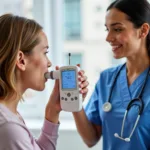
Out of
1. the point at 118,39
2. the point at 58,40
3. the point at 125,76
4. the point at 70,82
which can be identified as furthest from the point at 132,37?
the point at 58,40

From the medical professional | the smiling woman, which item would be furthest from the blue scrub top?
the smiling woman

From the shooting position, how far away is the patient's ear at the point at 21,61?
0.84 metres

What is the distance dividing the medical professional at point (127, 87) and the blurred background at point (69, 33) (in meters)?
0.52

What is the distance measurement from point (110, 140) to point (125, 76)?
0.28m

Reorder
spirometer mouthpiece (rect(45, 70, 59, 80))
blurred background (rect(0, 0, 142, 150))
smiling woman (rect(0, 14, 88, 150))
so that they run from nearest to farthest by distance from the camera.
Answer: smiling woman (rect(0, 14, 88, 150))
spirometer mouthpiece (rect(45, 70, 59, 80))
blurred background (rect(0, 0, 142, 150))

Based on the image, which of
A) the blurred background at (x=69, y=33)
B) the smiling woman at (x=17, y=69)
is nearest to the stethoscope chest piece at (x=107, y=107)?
the smiling woman at (x=17, y=69)

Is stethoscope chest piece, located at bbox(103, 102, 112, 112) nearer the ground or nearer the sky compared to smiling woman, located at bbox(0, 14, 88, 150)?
nearer the ground

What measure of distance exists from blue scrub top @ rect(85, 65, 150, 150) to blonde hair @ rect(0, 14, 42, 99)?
469mm

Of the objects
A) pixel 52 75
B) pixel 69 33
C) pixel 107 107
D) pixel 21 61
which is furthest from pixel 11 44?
pixel 69 33

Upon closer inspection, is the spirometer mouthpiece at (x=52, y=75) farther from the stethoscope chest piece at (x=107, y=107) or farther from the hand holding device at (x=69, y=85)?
the stethoscope chest piece at (x=107, y=107)

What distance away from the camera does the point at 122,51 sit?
119cm

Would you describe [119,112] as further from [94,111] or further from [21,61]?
[21,61]

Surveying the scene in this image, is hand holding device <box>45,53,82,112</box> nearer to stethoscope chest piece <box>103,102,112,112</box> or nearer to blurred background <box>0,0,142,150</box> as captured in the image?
stethoscope chest piece <box>103,102,112,112</box>

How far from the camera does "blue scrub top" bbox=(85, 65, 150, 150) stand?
1.08m
